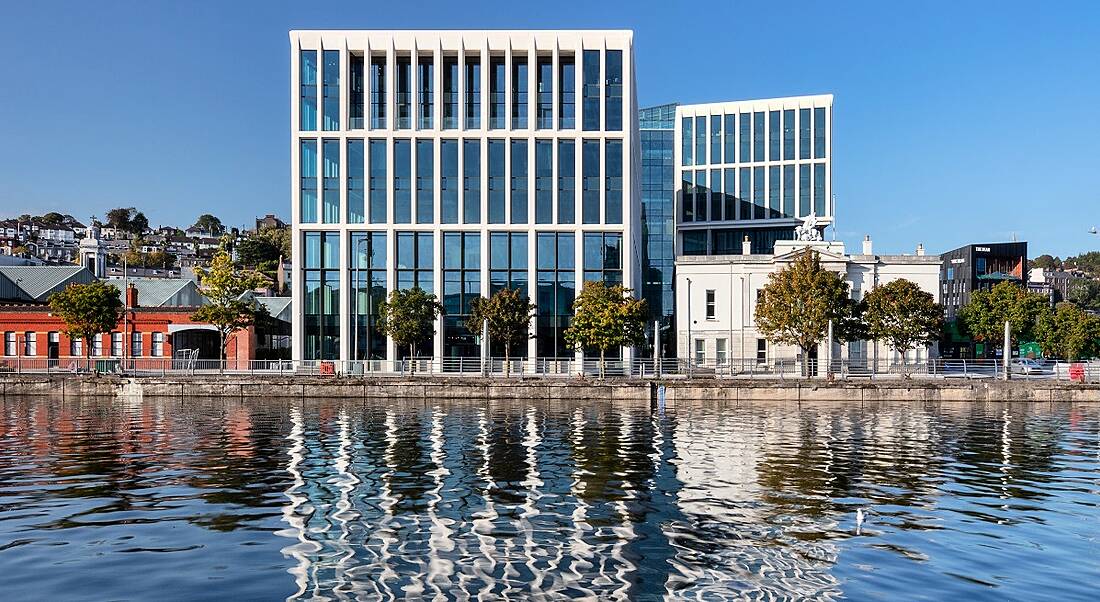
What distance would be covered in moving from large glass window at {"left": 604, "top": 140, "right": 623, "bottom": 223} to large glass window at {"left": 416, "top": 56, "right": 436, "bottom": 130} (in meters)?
15.1

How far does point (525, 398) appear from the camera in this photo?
181 ft

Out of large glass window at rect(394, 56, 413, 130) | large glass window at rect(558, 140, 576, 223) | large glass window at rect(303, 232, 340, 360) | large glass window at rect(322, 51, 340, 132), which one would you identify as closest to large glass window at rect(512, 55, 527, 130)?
large glass window at rect(558, 140, 576, 223)

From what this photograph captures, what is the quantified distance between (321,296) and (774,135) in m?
65.4

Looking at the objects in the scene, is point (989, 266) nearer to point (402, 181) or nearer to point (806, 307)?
point (806, 307)

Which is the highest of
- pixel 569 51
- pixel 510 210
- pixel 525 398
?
pixel 569 51

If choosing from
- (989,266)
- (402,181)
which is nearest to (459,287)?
(402,181)

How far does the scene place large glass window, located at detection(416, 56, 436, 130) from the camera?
72.4 metres

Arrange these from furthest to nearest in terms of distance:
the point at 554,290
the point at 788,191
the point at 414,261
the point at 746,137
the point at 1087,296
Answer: the point at 1087,296
the point at 746,137
the point at 788,191
the point at 414,261
the point at 554,290

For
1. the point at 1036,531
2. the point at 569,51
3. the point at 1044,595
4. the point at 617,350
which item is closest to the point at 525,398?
the point at 617,350

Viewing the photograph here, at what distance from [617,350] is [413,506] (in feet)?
166

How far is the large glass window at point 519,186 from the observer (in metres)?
72.1

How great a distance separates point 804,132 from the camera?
359ft

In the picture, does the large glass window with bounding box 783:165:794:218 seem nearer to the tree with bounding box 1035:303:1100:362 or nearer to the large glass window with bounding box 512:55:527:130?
the tree with bounding box 1035:303:1100:362

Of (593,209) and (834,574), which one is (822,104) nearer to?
(593,209)
